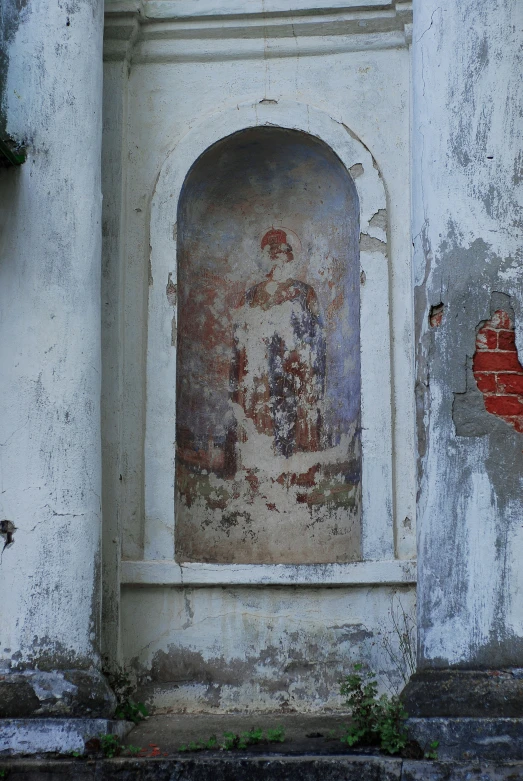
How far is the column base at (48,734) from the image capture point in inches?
171

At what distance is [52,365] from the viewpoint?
4.86m

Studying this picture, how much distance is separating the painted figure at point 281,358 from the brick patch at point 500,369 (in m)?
1.39

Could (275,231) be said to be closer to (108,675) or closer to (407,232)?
(407,232)

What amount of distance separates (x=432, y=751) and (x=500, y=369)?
5.31ft

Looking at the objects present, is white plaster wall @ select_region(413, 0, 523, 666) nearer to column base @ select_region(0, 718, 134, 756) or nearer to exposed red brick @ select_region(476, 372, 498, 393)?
exposed red brick @ select_region(476, 372, 498, 393)

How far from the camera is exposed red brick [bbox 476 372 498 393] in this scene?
4.49 m

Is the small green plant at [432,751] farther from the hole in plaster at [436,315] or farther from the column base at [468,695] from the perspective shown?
the hole in plaster at [436,315]

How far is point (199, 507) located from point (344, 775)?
1.84m

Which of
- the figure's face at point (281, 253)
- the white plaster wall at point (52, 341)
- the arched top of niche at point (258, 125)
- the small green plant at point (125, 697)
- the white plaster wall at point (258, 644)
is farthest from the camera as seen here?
the figure's face at point (281, 253)

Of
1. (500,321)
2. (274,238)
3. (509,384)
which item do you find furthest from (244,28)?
(509,384)

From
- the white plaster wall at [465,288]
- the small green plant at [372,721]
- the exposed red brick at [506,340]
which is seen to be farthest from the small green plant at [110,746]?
the exposed red brick at [506,340]

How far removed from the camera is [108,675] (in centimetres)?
498

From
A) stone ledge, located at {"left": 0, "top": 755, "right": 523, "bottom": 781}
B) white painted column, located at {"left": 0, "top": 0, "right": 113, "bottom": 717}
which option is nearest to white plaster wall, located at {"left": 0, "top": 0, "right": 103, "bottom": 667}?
white painted column, located at {"left": 0, "top": 0, "right": 113, "bottom": 717}

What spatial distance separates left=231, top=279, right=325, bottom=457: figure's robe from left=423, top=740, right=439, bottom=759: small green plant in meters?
1.93
